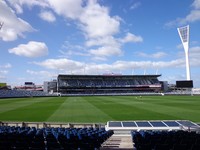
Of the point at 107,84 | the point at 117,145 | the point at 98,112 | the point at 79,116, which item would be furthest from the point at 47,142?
the point at 107,84

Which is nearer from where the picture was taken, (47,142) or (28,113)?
(47,142)

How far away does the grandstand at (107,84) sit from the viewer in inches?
6097

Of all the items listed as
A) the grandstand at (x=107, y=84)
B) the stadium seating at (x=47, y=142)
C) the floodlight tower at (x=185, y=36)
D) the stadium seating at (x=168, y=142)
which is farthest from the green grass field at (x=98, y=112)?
the grandstand at (x=107, y=84)

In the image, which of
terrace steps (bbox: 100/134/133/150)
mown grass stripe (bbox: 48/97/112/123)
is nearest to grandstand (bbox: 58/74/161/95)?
mown grass stripe (bbox: 48/97/112/123)

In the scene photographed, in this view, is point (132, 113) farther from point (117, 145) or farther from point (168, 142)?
point (168, 142)

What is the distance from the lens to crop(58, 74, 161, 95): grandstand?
15488 cm

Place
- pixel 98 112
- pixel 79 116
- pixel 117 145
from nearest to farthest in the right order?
1. pixel 117 145
2. pixel 79 116
3. pixel 98 112

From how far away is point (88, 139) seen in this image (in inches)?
432

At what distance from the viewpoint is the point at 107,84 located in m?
162

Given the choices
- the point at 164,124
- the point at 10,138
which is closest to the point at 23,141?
the point at 10,138

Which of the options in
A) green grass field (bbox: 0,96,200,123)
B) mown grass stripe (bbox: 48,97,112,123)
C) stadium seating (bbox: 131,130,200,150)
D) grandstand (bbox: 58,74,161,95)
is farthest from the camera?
grandstand (bbox: 58,74,161,95)

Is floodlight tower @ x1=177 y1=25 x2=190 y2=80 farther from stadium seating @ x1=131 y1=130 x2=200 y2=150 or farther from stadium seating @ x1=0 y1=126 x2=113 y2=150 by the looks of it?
stadium seating @ x1=0 y1=126 x2=113 y2=150

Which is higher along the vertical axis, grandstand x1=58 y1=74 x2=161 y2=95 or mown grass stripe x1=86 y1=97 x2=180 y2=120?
grandstand x1=58 y1=74 x2=161 y2=95

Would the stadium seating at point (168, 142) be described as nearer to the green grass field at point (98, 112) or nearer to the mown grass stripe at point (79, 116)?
the green grass field at point (98, 112)
